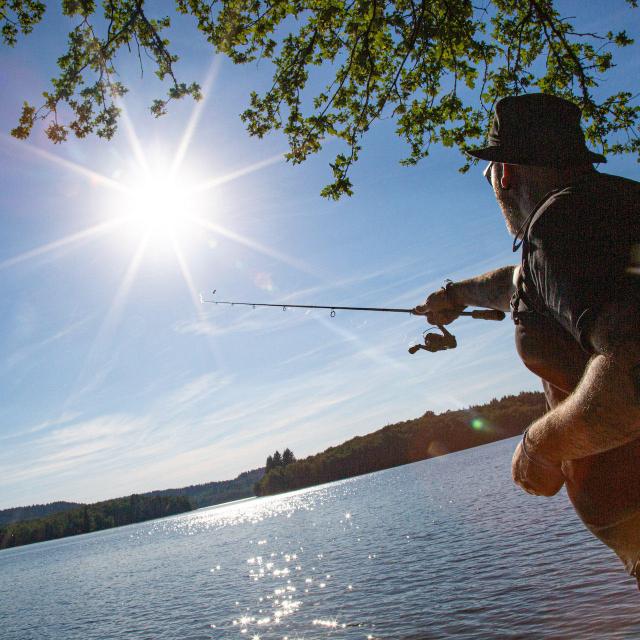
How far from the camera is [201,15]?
8977 millimetres

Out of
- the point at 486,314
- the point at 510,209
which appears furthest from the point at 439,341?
the point at 510,209

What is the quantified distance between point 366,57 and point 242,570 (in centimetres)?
3489

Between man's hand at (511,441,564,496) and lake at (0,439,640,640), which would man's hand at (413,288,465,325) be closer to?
man's hand at (511,441,564,496)

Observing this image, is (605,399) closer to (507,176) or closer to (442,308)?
(507,176)

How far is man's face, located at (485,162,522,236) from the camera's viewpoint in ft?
7.57

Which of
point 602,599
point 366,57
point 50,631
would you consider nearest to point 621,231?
point 366,57

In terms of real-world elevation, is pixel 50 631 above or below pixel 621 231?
below

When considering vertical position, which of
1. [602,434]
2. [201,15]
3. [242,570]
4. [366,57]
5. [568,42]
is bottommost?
[242,570]

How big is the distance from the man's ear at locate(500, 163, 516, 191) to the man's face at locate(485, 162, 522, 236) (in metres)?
0.02

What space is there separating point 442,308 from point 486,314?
0.37 metres

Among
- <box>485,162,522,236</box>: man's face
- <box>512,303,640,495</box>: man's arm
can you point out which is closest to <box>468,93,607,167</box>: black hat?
<box>485,162,522,236</box>: man's face

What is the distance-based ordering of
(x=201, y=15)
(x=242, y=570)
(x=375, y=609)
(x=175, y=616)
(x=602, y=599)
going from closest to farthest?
(x=201, y=15), (x=602, y=599), (x=375, y=609), (x=175, y=616), (x=242, y=570)

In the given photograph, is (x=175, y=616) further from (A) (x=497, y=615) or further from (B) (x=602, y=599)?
(B) (x=602, y=599)

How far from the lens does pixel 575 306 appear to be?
1614 millimetres
